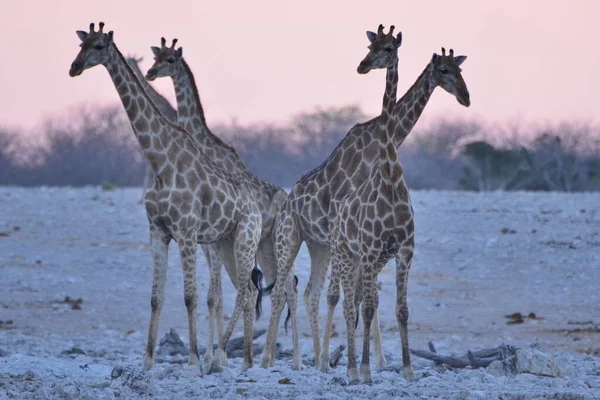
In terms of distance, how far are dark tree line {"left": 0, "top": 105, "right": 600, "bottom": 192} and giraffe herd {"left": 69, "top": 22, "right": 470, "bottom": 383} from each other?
30021 mm

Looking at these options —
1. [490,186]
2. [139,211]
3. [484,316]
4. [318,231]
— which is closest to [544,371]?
[318,231]

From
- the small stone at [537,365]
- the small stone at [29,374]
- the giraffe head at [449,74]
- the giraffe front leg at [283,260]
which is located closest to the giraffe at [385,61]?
the giraffe head at [449,74]

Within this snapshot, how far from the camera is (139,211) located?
2297cm

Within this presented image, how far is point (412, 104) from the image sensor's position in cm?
1070

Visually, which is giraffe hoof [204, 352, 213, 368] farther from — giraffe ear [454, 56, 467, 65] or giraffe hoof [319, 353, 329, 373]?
giraffe ear [454, 56, 467, 65]

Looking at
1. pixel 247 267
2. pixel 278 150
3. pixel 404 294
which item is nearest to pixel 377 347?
pixel 247 267

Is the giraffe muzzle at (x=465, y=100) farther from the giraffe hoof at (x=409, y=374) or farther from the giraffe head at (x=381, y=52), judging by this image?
the giraffe hoof at (x=409, y=374)

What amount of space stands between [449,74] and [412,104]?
450mm

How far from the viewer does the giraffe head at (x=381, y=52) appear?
9719 mm

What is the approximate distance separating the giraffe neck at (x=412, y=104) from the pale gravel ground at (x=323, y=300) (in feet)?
6.39

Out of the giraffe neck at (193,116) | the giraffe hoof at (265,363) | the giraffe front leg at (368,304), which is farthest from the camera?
the giraffe neck at (193,116)

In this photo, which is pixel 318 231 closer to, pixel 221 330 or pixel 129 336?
pixel 221 330

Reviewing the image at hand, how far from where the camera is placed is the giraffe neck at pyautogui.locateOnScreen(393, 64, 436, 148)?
10.7 m

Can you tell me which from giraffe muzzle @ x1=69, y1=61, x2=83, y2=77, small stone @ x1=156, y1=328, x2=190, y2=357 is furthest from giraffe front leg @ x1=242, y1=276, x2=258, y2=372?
giraffe muzzle @ x1=69, y1=61, x2=83, y2=77
